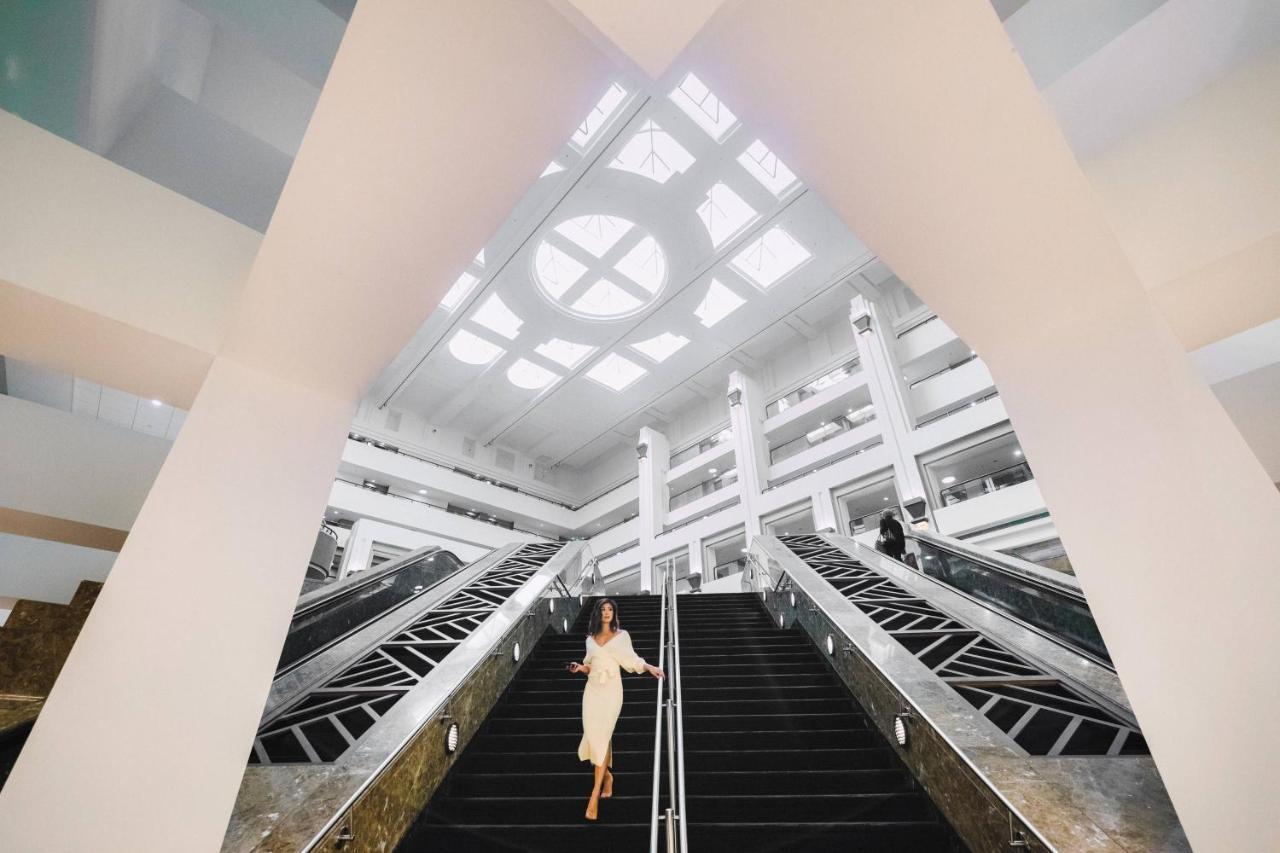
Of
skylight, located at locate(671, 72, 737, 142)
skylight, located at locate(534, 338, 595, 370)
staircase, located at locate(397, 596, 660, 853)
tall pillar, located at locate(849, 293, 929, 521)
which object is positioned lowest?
staircase, located at locate(397, 596, 660, 853)

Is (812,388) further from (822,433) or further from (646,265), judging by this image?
(646,265)

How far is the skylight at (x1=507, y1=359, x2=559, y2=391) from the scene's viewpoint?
62.8 feet

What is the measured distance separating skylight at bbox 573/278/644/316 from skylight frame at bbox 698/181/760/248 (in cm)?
295

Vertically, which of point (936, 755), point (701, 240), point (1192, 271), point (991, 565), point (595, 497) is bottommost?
point (936, 755)

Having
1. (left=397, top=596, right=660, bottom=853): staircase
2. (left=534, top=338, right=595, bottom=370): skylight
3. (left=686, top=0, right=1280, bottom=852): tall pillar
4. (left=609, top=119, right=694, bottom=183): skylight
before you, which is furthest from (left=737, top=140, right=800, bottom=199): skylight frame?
(left=397, top=596, right=660, bottom=853): staircase

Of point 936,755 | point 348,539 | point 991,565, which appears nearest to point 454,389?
point 348,539

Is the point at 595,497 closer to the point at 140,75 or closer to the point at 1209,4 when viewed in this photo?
the point at 140,75

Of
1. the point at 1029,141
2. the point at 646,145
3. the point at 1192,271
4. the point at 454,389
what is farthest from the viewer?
the point at 454,389

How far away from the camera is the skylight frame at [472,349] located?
17734 millimetres

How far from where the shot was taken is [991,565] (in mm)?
6156

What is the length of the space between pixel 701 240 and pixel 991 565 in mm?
10764

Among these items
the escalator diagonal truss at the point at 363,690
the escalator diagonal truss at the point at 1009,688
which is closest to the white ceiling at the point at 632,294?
the escalator diagonal truss at the point at 363,690

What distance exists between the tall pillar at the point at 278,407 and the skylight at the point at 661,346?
1535 centimetres

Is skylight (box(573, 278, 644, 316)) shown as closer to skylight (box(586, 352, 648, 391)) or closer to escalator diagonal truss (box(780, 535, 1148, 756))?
skylight (box(586, 352, 648, 391))
